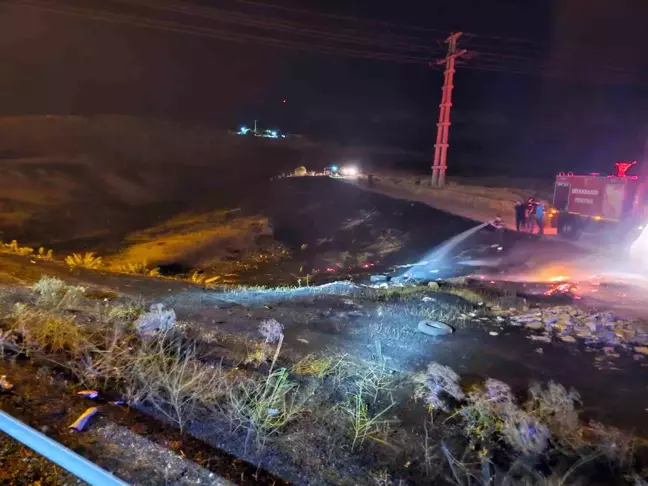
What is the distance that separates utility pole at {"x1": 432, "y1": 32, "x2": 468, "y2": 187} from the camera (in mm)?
26188

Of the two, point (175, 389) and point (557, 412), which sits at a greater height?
point (175, 389)

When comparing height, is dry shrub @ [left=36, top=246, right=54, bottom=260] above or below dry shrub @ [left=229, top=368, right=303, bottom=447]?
below

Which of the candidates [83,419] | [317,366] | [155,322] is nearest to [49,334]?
[155,322]

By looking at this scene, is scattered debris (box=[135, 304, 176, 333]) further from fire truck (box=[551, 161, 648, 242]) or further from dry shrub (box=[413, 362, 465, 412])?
fire truck (box=[551, 161, 648, 242])

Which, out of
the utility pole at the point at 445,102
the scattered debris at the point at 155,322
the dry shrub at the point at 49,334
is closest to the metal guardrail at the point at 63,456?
the dry shrub at the point at 49,334

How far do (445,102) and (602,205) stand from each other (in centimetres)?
1270

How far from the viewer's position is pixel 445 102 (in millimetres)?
27188

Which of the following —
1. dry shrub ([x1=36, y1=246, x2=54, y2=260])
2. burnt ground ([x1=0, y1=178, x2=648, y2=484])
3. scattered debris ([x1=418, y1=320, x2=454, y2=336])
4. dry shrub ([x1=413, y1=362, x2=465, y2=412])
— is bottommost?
dry shrub ([x1=36, y1=246, x2=54, y2=260])

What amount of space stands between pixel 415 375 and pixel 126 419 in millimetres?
3283

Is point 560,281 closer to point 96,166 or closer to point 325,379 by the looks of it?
point 325,379

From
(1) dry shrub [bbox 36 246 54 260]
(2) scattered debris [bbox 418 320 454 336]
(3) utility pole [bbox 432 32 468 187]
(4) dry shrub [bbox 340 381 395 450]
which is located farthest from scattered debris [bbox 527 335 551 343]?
(3) utility pole [bbox 432 32 468 187]

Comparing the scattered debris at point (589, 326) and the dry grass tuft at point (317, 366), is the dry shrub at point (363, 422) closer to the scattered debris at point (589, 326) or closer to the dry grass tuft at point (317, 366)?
the dry grass tuft at point (317, 366)

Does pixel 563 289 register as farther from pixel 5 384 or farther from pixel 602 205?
pixel 5 384

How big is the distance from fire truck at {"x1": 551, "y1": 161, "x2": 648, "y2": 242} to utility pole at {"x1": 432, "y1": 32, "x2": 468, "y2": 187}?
32.1 ft
